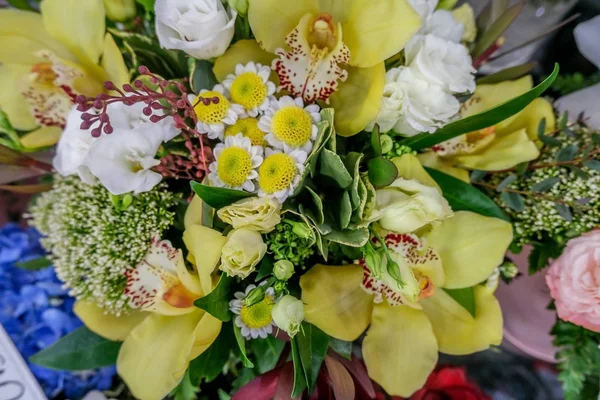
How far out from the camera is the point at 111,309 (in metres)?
0.66

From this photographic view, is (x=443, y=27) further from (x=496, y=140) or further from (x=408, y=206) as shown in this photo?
(x=408, y=206)

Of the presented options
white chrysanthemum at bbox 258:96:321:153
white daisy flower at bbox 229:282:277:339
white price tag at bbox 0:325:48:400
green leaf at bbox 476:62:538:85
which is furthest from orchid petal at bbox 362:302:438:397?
white price tag at bbox 0:325:48:400

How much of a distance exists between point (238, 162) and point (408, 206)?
0.17 m

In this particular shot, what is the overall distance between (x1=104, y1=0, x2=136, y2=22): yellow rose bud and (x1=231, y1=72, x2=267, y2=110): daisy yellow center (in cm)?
21

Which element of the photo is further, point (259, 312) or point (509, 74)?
point (509, 74)

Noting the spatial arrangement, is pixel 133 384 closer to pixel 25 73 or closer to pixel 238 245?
pixel 238 245

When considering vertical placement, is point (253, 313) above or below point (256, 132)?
below

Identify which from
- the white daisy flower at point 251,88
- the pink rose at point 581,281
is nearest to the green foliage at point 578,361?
the pink rose at point 581,281

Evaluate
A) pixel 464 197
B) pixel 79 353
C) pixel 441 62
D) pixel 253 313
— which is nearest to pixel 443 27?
pixel 441 62

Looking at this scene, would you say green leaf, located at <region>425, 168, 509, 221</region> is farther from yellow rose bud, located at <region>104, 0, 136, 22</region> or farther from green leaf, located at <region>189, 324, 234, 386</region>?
yellow rose bud, located at <region>104, 0, 136, 22</region>

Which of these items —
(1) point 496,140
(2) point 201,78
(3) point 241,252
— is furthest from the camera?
(1) point 496,140

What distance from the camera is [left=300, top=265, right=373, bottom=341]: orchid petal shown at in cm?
58

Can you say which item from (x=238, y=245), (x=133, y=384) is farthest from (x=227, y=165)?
(x=133, y=384)

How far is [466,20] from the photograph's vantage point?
0.76 metres
